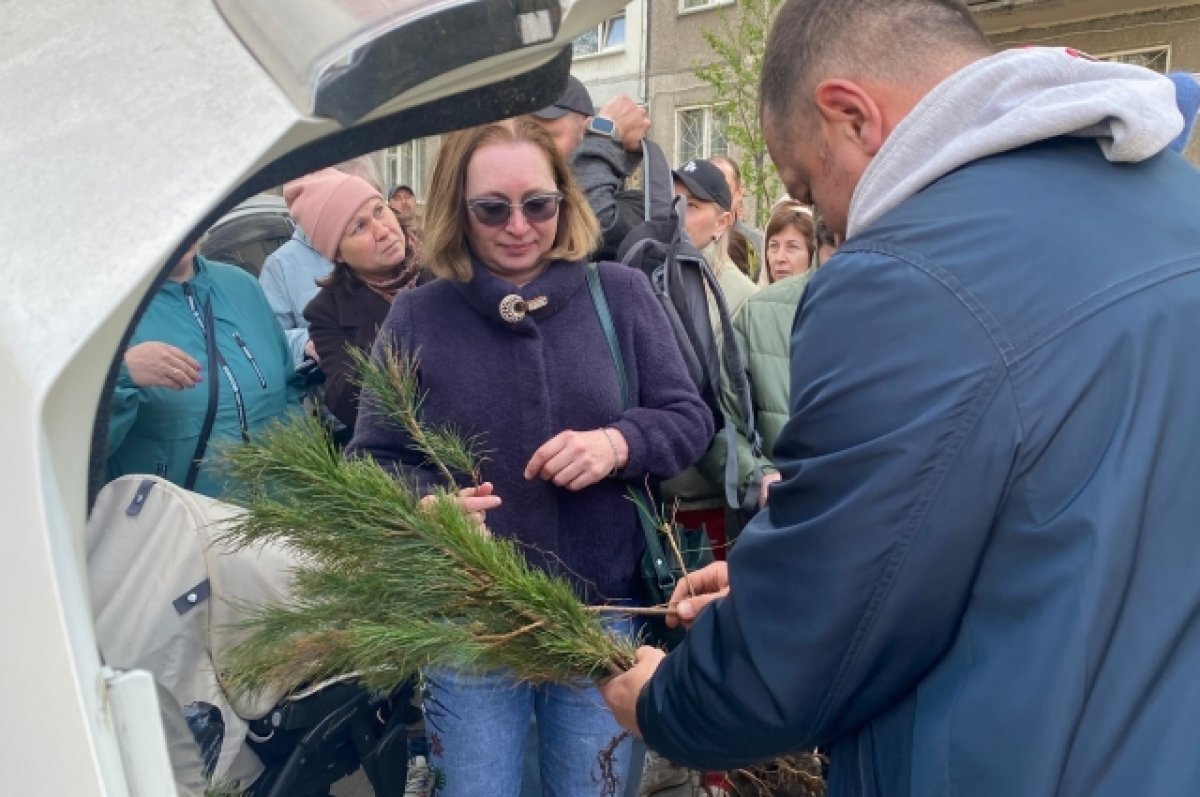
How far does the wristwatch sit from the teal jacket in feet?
3.92

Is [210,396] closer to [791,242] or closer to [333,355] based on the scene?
[333,355]

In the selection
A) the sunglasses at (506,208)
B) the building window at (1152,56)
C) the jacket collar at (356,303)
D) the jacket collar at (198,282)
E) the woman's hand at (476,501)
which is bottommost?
the building window at (1152,56)

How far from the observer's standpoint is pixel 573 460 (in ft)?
7.01

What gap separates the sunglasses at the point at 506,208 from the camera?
2.30 m

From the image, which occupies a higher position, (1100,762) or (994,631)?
(994,631)

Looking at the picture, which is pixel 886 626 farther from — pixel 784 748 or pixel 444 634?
pixel 444 634

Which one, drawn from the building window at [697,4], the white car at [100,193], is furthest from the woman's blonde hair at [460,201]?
the building window at [697,4]

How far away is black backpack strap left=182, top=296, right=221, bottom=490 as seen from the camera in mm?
2613

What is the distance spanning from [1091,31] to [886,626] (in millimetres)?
13938

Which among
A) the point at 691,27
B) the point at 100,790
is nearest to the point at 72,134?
the point at 100,790

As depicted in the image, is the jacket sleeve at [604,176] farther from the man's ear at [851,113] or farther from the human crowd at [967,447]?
the man's ear at [851,113]

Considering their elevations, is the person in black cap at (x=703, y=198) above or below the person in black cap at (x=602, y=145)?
below

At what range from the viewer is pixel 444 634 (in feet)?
5.16

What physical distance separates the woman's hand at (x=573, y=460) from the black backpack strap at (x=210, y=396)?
3.05 feet
